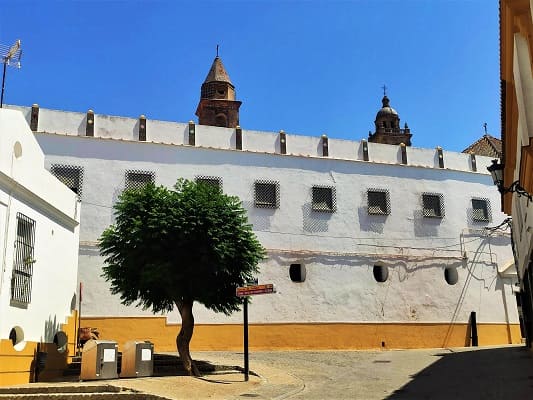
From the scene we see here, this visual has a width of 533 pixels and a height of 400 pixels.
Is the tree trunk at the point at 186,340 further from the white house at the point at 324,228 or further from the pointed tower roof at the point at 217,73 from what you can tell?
the pointed tower roof at the point at 217,73

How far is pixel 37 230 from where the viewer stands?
14.5 meters

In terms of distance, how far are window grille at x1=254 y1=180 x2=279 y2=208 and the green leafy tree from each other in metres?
8.04

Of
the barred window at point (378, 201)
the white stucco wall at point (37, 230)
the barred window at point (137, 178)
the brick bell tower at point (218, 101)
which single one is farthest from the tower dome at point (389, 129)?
the white stucco wall at point (37, 230)

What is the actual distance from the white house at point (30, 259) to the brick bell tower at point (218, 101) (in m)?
27.0

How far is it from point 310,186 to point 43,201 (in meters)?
12.3

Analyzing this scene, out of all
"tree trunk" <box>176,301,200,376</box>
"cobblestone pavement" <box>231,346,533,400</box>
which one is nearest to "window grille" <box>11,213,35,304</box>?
"tree trunk" <box>176,301,200,376</box>

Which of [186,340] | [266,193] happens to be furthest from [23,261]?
[266,193]

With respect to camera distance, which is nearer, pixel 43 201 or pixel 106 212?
pixel 43 201

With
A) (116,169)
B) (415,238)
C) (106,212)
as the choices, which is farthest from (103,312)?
(415,238)

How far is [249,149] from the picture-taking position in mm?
24172

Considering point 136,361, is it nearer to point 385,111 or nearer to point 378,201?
point 378,201

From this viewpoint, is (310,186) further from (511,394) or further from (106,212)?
(511,394)

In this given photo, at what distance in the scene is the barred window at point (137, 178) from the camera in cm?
2202

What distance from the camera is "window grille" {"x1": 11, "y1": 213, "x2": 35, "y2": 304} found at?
43.0ft
